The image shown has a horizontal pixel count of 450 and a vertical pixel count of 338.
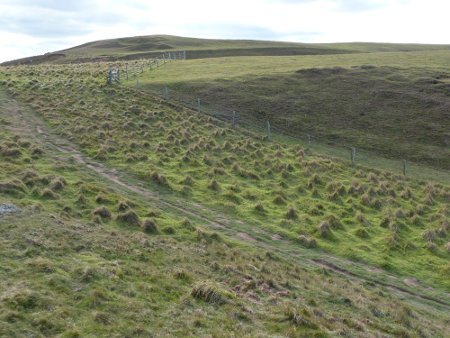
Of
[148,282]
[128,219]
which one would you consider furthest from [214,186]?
[148,282]

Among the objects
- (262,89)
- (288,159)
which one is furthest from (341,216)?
(262,89)

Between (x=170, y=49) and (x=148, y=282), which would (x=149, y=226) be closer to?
(x=148, y=282)

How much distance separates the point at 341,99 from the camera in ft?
198

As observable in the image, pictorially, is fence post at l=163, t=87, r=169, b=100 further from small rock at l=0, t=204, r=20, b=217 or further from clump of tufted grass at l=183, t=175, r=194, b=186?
small rock at l=0, t=204, r=20, b=217

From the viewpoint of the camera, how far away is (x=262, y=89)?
6300 centimetres

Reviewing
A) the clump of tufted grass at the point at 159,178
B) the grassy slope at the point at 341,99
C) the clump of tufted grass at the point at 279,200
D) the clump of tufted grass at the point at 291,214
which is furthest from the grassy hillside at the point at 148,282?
the grassy slope at the point at 341,99

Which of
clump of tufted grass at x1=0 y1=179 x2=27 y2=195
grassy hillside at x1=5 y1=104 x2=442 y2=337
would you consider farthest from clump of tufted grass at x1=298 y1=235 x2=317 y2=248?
clump of tufted grass at x1=0 y1=179 x2=27 y2=195

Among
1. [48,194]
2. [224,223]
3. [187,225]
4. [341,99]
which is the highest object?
[341,99]

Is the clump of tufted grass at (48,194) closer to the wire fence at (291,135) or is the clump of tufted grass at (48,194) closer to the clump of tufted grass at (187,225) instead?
the clump of tufted grass at (187,225)

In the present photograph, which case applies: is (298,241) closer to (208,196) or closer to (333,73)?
(208,196)

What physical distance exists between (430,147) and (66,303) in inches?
1713

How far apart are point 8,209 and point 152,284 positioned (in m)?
7.75

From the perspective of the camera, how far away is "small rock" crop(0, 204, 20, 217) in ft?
62.3

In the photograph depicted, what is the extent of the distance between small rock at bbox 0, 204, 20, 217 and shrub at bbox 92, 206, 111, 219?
354 cm
